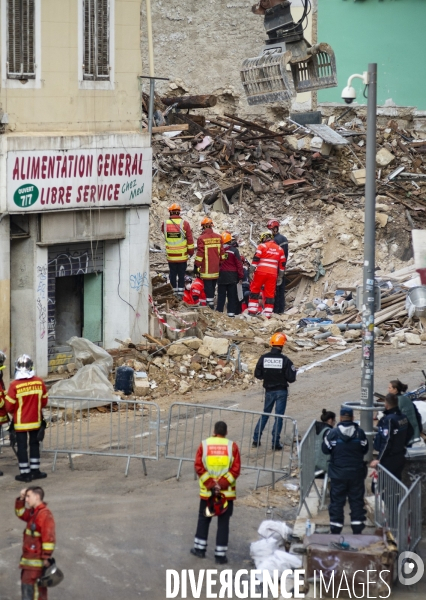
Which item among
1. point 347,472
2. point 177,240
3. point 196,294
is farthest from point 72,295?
point 347,472

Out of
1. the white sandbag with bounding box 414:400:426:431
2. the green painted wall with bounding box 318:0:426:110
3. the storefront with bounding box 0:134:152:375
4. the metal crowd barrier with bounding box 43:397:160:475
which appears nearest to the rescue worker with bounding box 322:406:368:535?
the white sandbag with bounding box 414:400:426:431

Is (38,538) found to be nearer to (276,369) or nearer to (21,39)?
(276,369)

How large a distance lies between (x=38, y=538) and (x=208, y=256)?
12936 millimetres

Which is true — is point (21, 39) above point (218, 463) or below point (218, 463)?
above

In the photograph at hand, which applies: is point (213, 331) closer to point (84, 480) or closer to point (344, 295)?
point (344, 295)

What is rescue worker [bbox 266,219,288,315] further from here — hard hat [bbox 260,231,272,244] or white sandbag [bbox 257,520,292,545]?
white sandbag [bbox 257,520,292,545]

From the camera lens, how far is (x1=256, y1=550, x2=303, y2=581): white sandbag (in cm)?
1115

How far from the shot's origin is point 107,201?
19.0 metres

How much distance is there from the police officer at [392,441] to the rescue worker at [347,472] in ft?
2.25

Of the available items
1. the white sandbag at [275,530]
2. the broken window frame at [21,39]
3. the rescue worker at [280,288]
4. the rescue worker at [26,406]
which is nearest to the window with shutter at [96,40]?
the broken window frame at [21,39]

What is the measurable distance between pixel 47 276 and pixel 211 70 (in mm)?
18563

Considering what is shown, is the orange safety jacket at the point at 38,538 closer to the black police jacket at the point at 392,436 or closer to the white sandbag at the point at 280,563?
the white sandbag at the point at 280,563

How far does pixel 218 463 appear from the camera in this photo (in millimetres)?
11234

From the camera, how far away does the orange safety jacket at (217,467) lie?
11227mm
